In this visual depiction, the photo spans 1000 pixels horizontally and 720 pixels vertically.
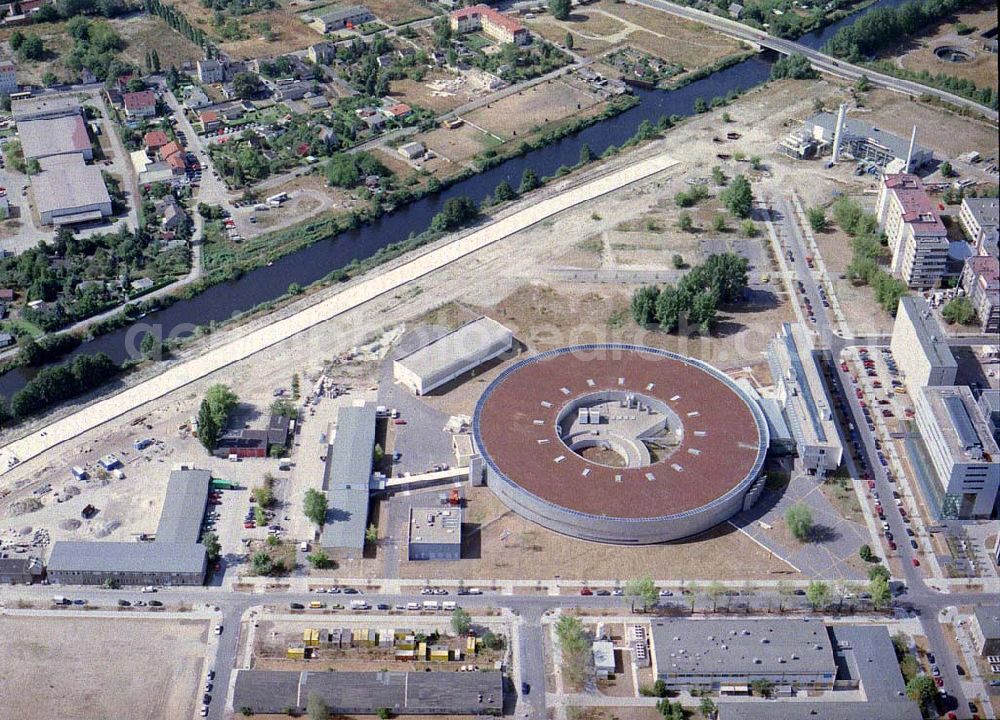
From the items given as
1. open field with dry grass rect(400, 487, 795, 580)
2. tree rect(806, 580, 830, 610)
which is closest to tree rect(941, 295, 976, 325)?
open field with dry grass rect(400, 487, 795, 580)

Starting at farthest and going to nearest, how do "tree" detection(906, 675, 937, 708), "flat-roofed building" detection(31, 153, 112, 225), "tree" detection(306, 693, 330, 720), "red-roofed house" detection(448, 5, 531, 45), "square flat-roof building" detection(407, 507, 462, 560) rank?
"red-roofed house" detection(448, 5, 531, 45)
"flat-roofed building" detection(31, 153, 112, 225)
"square flat-roof building" detection(407, 507, 462, 560)
"tree" detection(906, 675, 937, 708)
"tree" detection(306, 693, 330, 720)

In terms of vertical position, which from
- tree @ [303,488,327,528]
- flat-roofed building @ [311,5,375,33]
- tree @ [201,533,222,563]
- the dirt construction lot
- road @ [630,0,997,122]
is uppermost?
flat-roofed building @ [311,5,375,33]

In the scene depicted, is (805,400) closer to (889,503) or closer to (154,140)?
(889,503)

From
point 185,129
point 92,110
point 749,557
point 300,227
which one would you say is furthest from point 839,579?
point 92,110

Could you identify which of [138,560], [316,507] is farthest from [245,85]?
[138,560]

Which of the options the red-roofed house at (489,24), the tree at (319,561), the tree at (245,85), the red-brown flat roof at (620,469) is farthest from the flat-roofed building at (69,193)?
the red-roofed house at (489,24)

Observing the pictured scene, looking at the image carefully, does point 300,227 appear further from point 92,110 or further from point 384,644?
point 384,644

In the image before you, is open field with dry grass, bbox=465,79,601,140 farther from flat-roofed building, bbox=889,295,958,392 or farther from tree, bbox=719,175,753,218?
flat-roofed building, bbox=889,295,958,392
